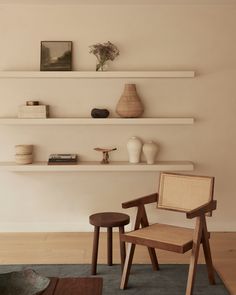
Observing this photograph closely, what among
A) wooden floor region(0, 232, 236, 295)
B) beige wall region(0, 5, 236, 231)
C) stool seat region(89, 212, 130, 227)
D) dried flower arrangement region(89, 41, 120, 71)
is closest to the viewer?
stool seat region(89, 212, 130, 227)

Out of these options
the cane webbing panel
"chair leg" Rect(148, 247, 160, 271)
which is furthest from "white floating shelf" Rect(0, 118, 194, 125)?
"chair leg" Rect(148, 247, 160, 271)

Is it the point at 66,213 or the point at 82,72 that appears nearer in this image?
the point at 82,72

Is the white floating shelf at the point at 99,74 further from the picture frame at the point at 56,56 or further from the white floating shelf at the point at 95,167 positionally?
the white floating shelf at the point at 95,167

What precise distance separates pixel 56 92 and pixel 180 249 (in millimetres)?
2156

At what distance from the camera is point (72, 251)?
12.0 ft

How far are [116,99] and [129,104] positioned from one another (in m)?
0.21

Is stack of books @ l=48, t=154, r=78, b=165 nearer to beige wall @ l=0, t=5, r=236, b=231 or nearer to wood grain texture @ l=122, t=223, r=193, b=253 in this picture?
beige wall @ l=0, t=5, r=236, b=231

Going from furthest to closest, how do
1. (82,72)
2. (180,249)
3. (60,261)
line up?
(82,72) → (60,261) → (180,249)

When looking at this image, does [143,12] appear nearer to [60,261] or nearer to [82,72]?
[82,72]

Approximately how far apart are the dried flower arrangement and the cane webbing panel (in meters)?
1.36

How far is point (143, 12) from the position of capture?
4.05 m

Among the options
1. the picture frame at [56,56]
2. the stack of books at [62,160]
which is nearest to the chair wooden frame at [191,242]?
the stack of books at [62,160]

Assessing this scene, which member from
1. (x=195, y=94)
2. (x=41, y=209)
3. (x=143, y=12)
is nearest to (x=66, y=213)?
(x=41, y=209)

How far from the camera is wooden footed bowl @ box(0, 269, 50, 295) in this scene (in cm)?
184
